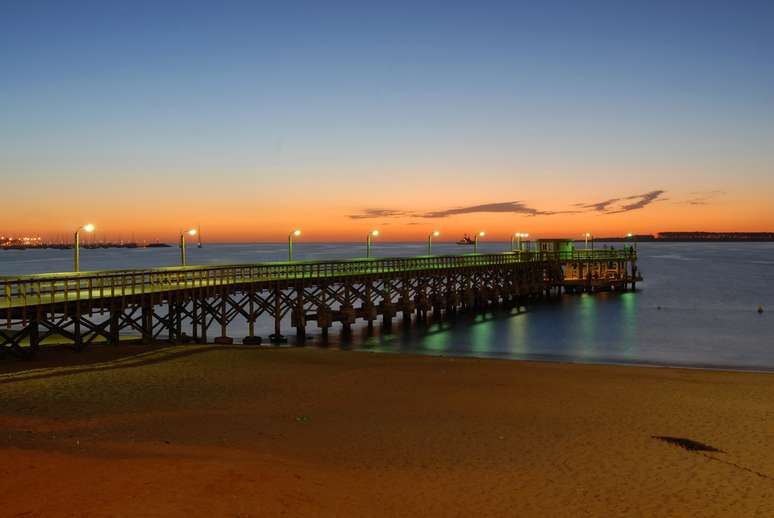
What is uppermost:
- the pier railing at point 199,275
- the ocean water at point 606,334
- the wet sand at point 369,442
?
the pier railing at point 199,275

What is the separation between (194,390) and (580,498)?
10248mm

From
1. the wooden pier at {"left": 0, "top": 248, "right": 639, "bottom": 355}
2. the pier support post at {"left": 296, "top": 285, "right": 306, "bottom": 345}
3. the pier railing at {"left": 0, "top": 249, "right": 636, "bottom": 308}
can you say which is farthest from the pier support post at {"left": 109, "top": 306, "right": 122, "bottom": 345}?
the pier support post at {"left": 296, "top": 285, "right": 306, "bottom": 345}

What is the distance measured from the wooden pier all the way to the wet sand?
2905 mm

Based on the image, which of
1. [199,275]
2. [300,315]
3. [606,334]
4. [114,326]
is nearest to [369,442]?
[114,326]

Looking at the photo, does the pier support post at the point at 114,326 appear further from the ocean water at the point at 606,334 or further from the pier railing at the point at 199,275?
the ocean water at the point at 606,334

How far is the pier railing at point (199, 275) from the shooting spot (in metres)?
22.0

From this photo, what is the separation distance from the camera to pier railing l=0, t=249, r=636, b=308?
72.1 ft

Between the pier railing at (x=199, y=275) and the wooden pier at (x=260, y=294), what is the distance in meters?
0.08

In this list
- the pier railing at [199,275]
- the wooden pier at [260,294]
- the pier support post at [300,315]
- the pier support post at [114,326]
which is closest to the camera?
Result: the pier railing at [199,275]

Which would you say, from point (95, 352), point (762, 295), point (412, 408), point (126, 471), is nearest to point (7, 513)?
point (126, 471)

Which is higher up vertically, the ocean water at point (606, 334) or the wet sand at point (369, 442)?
the wet sand at point (369, 442)

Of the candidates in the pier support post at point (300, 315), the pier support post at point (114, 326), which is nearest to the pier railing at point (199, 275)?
the pier support post at point (114, 326)

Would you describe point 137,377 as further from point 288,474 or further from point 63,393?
point 288,474

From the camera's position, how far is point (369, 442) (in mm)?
11969
